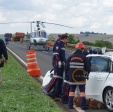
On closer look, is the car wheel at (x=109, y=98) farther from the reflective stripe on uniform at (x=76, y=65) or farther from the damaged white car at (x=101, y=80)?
the reflective stripe on uniform at (x=76, y=65)

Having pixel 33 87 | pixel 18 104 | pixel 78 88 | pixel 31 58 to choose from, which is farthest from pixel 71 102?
pixel 31 58

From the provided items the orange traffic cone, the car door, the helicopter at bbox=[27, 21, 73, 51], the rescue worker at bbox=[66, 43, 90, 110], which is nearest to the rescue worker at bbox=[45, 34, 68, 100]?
the car door

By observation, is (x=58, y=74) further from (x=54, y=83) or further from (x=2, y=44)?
(x=2, y=44)

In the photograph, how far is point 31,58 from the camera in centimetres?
1886

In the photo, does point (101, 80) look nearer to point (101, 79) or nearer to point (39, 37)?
point (101, 79)

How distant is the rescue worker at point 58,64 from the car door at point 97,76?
1.12 meters

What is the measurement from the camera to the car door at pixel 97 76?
10156mm

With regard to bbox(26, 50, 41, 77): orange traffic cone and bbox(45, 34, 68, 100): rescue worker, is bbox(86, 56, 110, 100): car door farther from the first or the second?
bbox(26, 50, 41, 77): orange traffic cone

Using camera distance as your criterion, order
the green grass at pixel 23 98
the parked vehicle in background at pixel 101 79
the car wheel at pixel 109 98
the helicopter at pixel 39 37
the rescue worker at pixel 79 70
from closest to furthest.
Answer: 1. the green grass at pixel 23 98
2. the car wheel at pixel 109 98
3. the parked vehicle in background at pixel 101 79
4. the rescue worker at pixel 79 70
5. the helicopter at pixel 39 37

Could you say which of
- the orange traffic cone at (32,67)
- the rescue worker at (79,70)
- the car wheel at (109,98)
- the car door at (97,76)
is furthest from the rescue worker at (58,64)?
the orange traffic cone at (32,67)

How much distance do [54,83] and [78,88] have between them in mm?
1298

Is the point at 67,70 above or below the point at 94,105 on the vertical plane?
above

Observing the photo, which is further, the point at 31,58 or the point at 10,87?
the point at 31,58

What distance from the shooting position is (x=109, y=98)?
9.76m
